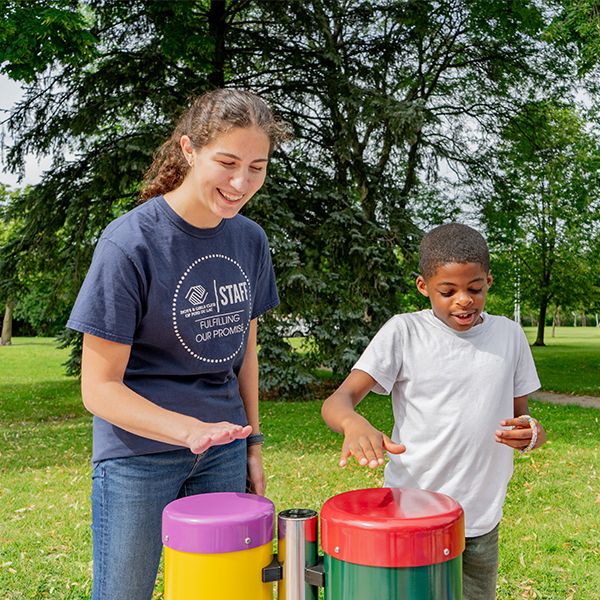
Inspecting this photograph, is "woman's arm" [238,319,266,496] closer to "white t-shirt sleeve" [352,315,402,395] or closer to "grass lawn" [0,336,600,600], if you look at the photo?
"white t-shirt sleeve" [352,315,402,395]

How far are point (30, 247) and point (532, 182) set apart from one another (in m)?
13.8

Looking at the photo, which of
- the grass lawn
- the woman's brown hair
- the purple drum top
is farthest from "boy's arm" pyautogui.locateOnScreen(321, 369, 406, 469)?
the grass lawn

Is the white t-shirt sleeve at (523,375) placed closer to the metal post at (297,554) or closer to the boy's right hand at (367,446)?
the boy's right hand at (367,446)

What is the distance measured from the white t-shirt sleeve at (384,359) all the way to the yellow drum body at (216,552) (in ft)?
2.13

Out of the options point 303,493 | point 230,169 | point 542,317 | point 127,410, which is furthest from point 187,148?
point 542,317

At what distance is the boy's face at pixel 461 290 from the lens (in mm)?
2170

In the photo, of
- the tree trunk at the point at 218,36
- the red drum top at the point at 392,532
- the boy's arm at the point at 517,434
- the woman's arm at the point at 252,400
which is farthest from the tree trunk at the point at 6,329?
the red drum top at the point at 392,532

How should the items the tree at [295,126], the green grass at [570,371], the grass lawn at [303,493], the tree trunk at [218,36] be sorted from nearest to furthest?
the grass lawn at [303,493] → the tree at [295,126] → the tree trunk at [218,36] → the green grass at [570,371]

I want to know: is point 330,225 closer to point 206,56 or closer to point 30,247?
point 206,56

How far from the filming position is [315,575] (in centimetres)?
164

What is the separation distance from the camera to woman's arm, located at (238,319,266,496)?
2281mm

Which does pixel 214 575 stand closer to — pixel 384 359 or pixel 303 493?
pixel 384 359

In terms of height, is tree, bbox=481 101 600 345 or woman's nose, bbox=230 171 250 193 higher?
tree, bbox=481 101 600 345

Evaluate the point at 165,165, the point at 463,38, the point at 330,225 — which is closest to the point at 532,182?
the point at 463,38
